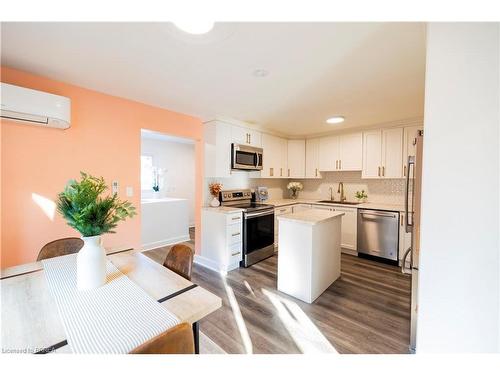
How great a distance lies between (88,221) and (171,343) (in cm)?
75

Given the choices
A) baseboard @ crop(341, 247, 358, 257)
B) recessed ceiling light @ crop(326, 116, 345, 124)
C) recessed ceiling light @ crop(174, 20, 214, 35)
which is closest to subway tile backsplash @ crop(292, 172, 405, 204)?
baseboard @ crop(341, 247, 358, 257)

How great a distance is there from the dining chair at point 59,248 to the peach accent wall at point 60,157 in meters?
0.50

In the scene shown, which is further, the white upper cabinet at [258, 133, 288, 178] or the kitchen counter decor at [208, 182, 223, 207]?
the white upper cabinet at [258, 133, 288, 178]

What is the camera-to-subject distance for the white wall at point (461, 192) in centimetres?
87

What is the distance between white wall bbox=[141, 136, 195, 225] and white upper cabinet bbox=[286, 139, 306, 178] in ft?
9.33

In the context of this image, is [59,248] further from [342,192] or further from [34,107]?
[342,192]

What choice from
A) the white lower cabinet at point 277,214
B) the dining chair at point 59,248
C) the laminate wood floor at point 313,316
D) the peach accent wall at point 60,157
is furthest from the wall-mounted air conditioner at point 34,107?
the white lower cabinet at point 277,214

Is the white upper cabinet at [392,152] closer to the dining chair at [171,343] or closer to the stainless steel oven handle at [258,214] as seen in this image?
the stainless steel oven handle at [258,214]

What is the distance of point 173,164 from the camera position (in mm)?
5609

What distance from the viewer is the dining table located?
76 cm

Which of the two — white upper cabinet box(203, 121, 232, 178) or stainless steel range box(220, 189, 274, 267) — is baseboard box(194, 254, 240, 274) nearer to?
stainless steel range box(220, 189, 274, 267)

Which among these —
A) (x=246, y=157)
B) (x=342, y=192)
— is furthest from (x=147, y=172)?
(x=342, y=192)
